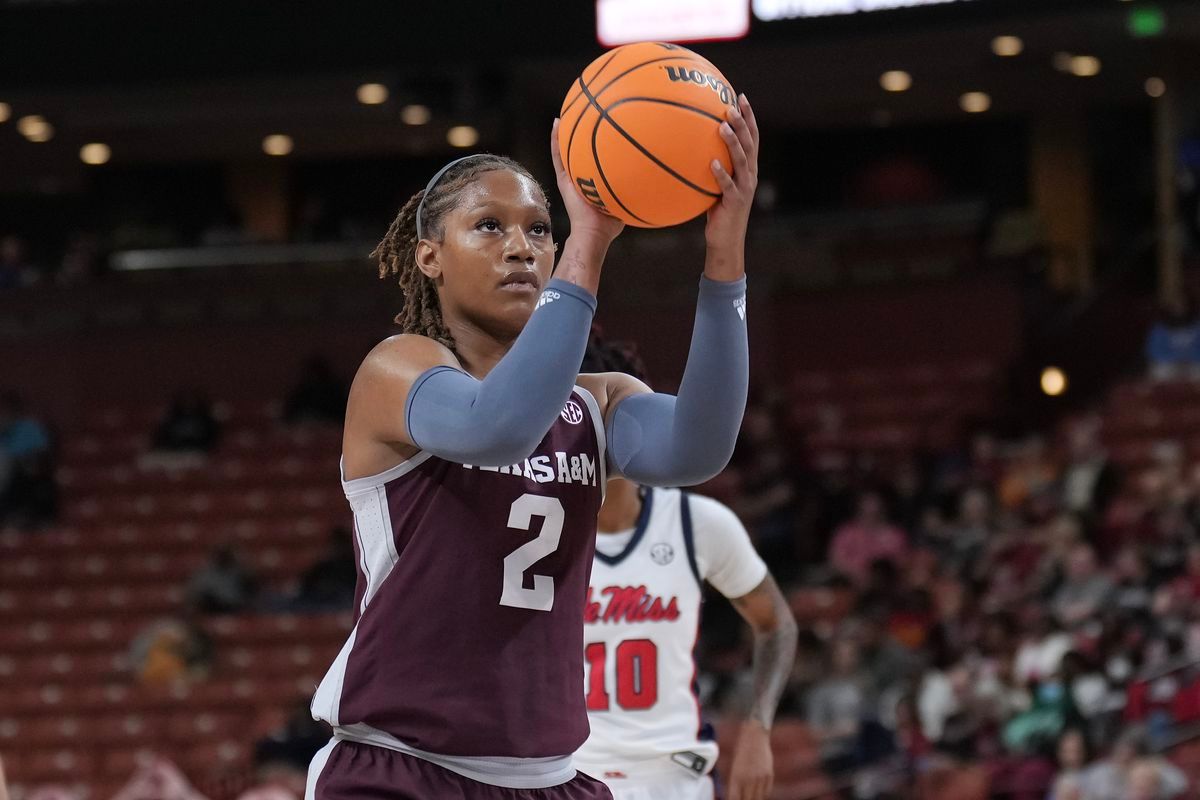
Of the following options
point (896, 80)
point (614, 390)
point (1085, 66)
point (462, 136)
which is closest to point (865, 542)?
point (896, 80)

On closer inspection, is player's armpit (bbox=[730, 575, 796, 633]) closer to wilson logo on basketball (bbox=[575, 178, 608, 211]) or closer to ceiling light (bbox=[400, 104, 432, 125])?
wilson logo on basketball (bbox=[575, 178, 608, 211])

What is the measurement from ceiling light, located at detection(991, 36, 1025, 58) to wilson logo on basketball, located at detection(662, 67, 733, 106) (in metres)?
13.5

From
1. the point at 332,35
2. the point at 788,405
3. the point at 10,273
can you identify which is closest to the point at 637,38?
the point at 332,35

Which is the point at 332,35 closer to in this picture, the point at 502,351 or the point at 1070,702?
the point at 1070,702

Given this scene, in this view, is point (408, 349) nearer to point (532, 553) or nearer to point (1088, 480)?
point (532, 553)

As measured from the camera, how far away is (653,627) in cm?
544

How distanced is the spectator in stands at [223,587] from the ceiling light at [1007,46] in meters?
7.92

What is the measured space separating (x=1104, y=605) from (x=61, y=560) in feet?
32.5

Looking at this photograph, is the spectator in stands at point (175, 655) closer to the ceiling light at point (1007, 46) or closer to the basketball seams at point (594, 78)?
the ceiling light at point (1007, 46)

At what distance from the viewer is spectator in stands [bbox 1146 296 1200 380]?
1548 cm

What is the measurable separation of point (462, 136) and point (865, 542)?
808cm

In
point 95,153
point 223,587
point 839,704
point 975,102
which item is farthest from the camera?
point 95,153

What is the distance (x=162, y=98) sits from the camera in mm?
18453

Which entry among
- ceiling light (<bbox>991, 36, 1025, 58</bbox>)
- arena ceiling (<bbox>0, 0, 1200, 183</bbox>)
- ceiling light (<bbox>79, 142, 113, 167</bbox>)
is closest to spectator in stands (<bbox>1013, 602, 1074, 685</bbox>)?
arena ceiling (<bbox>0, 0, 1200, 183</bbox>)
